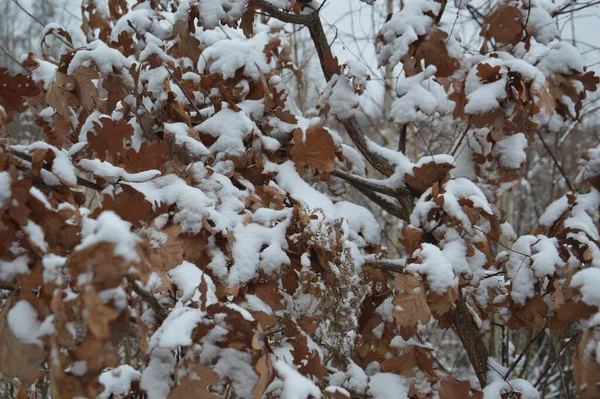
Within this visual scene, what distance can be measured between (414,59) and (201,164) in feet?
3.34

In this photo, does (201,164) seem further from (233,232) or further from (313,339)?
(313,339)

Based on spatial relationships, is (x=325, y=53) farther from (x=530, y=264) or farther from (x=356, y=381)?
(x=356, y=381)

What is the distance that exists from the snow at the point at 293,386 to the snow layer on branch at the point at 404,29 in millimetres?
1321

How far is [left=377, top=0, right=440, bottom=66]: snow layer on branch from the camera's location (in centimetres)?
196

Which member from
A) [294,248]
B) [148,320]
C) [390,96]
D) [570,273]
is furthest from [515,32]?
[390,96]

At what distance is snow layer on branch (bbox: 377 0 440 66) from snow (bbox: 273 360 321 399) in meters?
1.32

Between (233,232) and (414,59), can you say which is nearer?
(233,232)

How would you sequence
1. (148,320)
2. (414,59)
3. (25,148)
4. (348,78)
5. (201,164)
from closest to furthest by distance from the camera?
1. (25,148)
2. (148,320)
3. (201,164)
4. (414,59)
5. (348,78)

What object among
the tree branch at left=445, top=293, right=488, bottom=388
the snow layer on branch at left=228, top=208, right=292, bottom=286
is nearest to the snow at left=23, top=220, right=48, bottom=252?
the snow layer on branch at left=228, top=208, right=292, bottom=286

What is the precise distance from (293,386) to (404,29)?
1.45 m

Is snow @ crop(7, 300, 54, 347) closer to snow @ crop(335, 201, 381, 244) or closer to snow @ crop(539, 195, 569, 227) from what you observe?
snow @ crop(335, 201, 381, 244)

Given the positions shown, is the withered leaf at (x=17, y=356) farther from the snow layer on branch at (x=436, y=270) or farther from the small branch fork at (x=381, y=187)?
the small branch fork at (x=381, y=187)

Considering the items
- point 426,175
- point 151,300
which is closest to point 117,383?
point 151,300

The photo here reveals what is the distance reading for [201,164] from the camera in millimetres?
1509
